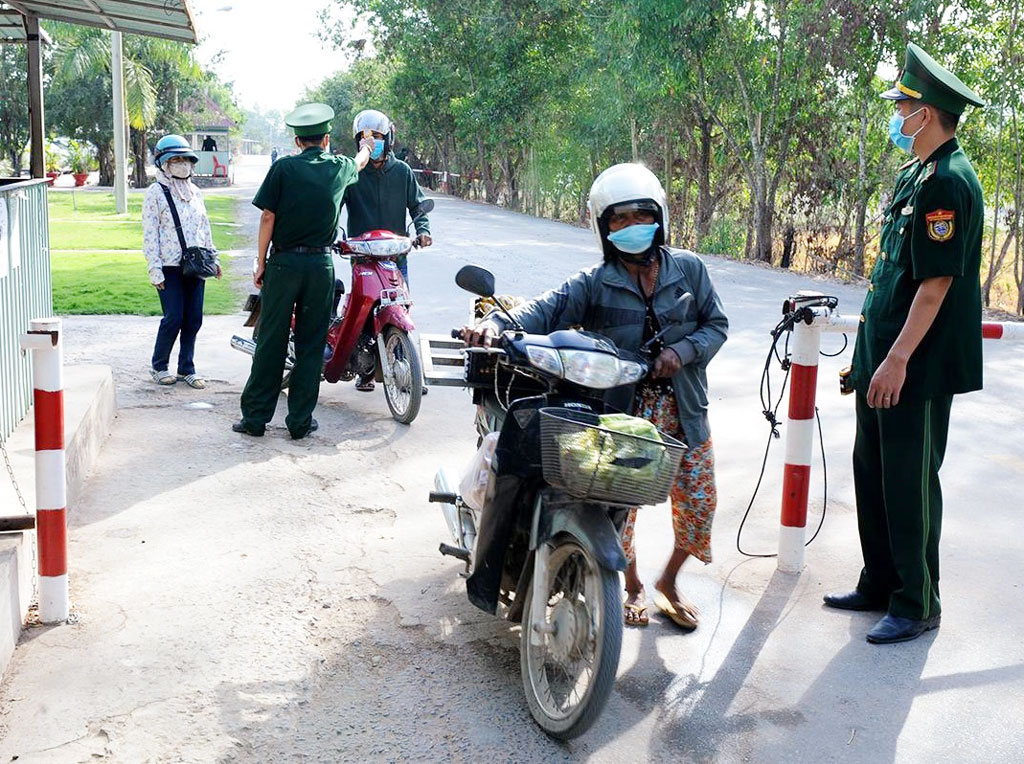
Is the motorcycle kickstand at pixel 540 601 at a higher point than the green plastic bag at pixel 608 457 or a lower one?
lower

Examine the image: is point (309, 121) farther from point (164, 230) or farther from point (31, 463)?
point (31, 463)

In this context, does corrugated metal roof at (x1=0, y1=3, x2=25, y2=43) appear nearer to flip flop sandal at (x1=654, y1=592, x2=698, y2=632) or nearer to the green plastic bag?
flip flop sandal at (x1=654, y1=592, x2=698, y2=632)

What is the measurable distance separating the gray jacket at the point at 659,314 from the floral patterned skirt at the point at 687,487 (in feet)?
0.21

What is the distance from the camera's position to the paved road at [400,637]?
3.78 m

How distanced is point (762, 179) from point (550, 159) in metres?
15.8

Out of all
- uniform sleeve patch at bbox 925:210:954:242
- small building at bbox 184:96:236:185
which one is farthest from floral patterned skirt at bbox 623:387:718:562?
small building at bbox 184:96:236:185

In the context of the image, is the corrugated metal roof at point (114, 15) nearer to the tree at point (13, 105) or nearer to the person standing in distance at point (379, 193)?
the person standing in distance at point (379, 193)

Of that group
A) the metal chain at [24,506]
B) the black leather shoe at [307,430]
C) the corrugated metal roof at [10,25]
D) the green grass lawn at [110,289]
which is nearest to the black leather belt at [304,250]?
the black leather shoe at [307,430]

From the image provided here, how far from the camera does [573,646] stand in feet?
12.4

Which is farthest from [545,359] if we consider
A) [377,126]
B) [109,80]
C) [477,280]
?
[109,80]

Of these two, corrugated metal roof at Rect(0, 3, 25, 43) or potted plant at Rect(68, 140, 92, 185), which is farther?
potted plant at Rect(68, 140, 92, 185)

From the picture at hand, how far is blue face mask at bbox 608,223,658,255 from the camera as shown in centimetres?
425

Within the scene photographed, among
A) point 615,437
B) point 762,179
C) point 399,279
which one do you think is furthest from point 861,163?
point 615,437

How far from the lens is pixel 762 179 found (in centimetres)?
2097
